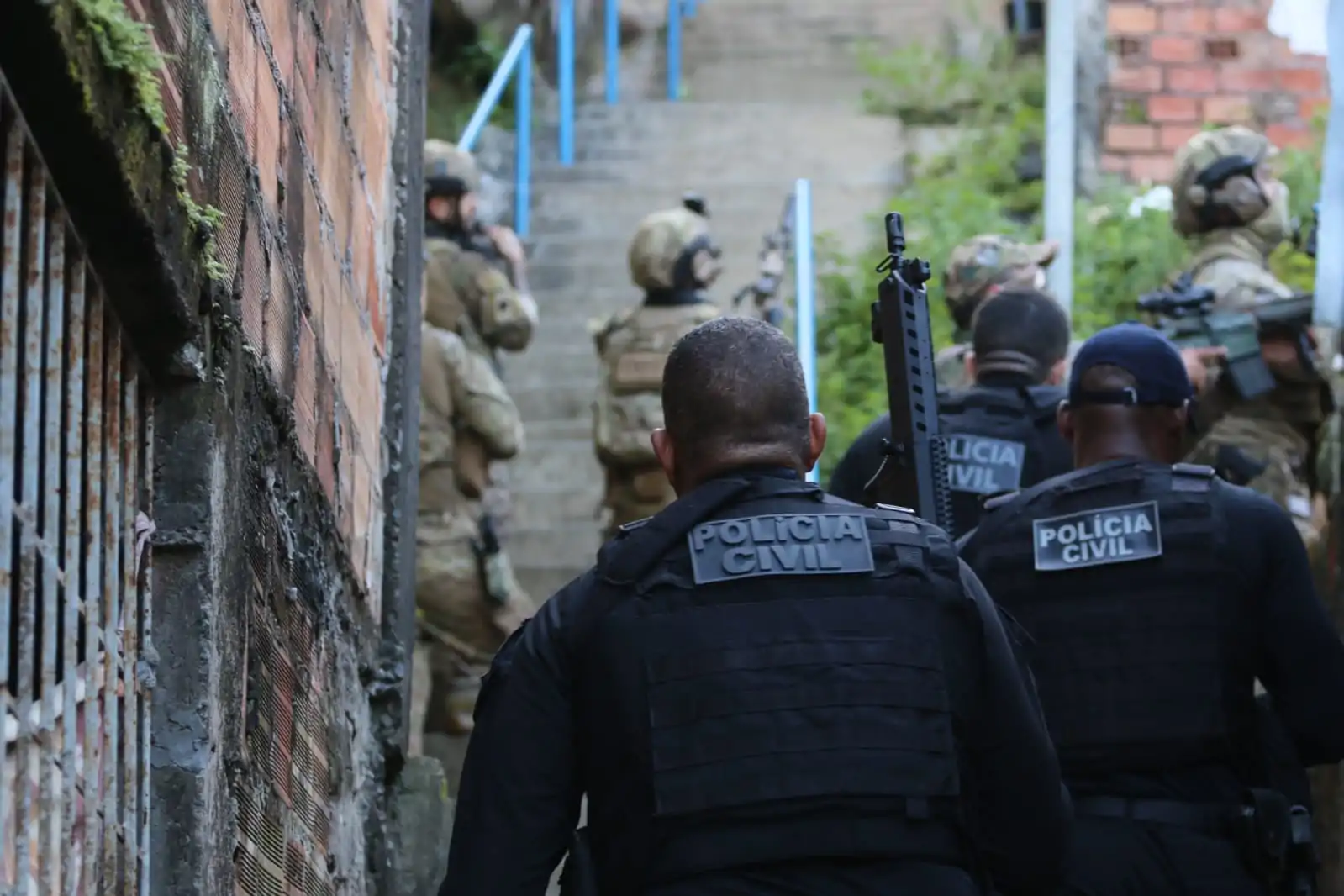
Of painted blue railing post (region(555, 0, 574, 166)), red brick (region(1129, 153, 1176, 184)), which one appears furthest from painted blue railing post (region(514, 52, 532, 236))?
red brick (region(1129, 153, 1176, 184))

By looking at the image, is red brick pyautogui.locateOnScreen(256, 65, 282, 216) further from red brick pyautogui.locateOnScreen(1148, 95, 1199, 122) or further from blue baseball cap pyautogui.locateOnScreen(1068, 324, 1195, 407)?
red brick pyautogui.locateOnScreen(1148, 95, 1199, 122)

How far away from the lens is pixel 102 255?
2.77 metres

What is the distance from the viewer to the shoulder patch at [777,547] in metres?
3.15

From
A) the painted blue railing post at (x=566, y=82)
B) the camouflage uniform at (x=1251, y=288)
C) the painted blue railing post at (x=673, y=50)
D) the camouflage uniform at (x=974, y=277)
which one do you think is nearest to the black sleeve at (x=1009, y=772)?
the camouflage uniform at (x=974, y=277)

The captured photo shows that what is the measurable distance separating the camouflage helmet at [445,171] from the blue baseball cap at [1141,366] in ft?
19.6

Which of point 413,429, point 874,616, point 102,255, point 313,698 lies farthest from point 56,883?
point 413,429

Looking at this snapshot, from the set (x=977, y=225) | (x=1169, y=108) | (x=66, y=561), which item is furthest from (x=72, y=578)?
(x=1169, y=108)

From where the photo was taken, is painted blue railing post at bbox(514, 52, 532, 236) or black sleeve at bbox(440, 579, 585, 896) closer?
black sleeve at bbox(440, 579, 585, 896)

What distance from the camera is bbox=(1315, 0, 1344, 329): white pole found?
547cm

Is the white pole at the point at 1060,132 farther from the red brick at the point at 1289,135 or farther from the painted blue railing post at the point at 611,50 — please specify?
the painted blue railing post at the point at 611,50

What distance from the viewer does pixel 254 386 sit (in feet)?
11.6

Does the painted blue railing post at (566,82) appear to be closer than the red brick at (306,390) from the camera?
No

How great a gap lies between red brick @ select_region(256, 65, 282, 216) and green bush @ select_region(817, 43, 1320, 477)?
763 centimetres

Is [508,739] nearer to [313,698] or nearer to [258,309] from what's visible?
[258,309]
